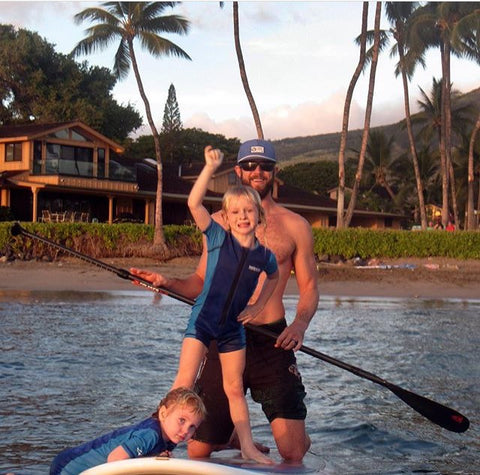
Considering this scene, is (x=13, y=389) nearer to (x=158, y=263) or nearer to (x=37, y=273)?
(x=37, y=273)

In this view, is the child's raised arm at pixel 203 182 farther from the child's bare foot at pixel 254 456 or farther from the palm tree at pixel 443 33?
the palm tree at pixel 443 33

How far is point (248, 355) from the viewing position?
5.25 metres

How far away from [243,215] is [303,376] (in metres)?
6.79

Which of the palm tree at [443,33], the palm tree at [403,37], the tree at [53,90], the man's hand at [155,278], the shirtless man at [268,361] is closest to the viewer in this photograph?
the man's hand at [155,278]

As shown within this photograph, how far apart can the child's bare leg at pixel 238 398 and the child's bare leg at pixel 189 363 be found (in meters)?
0.20

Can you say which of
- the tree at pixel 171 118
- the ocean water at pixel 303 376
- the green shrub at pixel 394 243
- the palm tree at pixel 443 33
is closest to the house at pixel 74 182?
the green shrub at pixel 394 243

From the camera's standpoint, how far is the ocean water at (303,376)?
7.70m

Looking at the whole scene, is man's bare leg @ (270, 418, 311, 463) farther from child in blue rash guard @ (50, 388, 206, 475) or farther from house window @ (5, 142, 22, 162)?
house window @ (5, 142, 22, 162)

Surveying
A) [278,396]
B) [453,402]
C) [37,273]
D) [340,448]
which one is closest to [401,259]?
[37,273]

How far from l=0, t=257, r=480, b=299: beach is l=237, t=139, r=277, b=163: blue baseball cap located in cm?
1654

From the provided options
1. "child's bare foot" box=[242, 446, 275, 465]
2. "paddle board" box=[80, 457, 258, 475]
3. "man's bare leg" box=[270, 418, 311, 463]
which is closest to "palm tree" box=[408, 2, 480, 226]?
"man's bare leg" box=[270, 418, 311, 463]

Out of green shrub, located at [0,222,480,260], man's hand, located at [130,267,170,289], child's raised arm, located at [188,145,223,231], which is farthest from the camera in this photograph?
green shrub, located at [0,222,480,260]

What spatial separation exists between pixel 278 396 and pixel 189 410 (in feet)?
3.28

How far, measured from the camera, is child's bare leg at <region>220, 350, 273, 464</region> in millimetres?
4930
